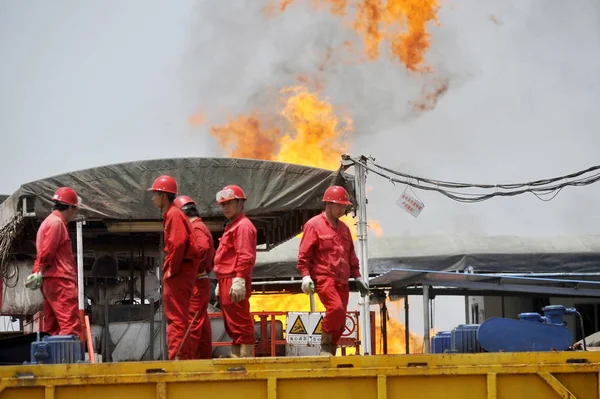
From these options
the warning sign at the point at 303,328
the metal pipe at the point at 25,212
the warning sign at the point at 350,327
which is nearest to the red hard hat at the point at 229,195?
the metal pipe at the point at 25,212

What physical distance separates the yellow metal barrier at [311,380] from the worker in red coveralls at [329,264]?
2.56 meters

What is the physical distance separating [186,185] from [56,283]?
3.81 meters

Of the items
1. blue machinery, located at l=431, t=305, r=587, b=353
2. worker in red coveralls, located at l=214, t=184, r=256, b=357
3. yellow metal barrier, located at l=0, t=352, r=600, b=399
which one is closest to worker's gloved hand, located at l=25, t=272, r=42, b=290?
worker in red coveralls, located at l=214, t=184, r=256, b=357

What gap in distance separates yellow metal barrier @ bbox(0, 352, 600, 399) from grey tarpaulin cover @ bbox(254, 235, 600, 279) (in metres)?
14.5

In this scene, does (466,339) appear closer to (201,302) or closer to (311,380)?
(311,380)

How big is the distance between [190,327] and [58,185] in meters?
4.54

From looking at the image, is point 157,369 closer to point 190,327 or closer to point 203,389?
point 203,389

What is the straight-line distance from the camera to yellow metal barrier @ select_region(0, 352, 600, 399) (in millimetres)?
6379

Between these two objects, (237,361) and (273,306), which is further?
(273,306)

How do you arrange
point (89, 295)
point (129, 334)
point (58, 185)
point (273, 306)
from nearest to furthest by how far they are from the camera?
point (58, 185), point (129, 334), point (89, 295), point (273, 306)

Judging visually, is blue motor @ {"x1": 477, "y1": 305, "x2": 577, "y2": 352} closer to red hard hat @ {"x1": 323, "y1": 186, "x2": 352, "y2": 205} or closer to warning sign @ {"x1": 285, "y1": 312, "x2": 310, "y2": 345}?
red hard hat @ {"x1": 323, "y1": 186, "x2": 352, "y2": 205}

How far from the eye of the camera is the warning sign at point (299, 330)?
46.0 feet

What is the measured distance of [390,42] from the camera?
20.8 metres

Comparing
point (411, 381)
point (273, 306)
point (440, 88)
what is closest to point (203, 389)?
point (411, 381)
